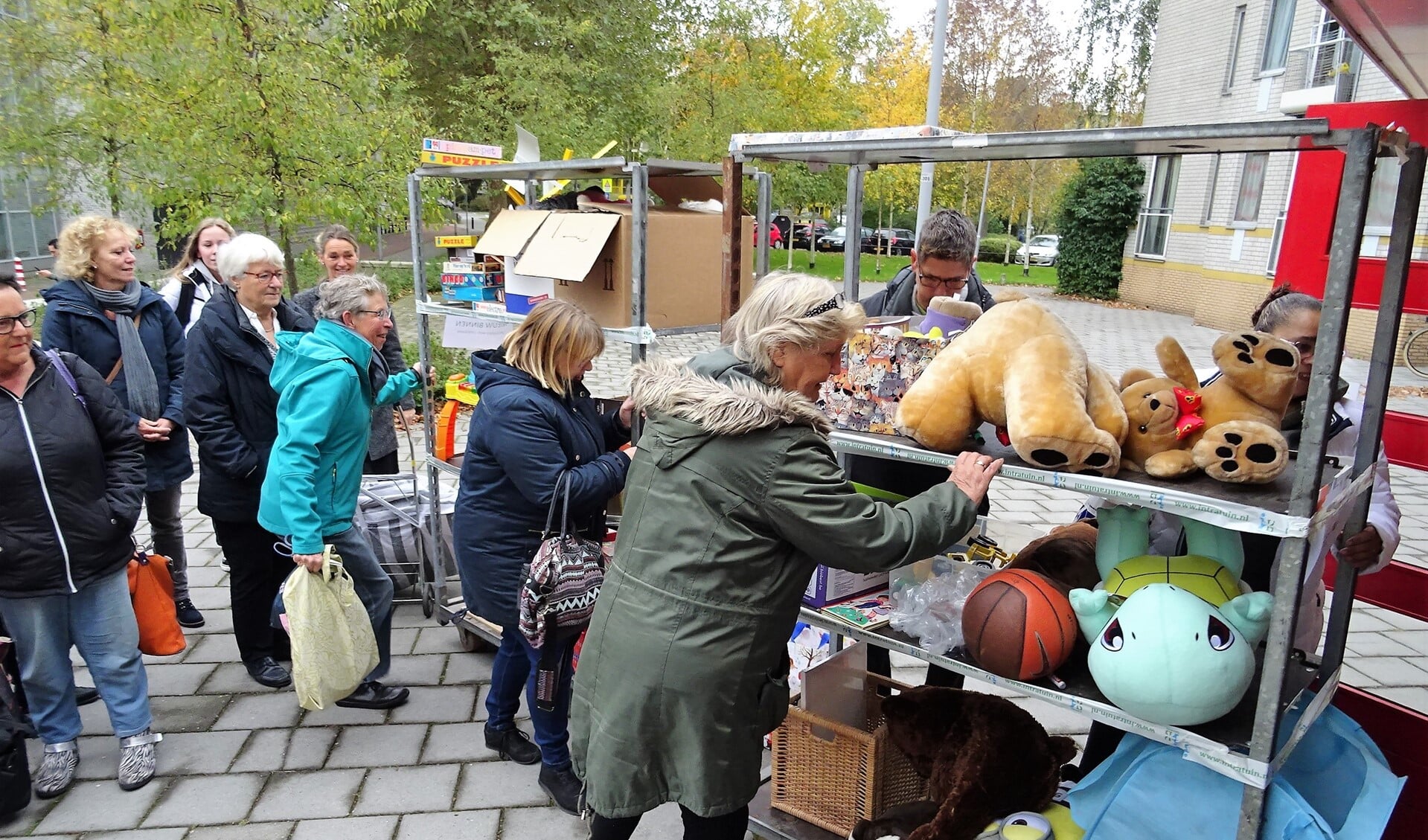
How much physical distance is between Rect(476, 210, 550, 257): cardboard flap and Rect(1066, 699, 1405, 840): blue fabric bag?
114 inches

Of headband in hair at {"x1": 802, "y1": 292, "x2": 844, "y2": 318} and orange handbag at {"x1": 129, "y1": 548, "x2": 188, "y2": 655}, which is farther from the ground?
headband in hair at {"x1": 802, "y1": 292, "x2": 844, "y2": 318}

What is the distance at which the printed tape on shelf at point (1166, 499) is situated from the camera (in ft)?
5.73

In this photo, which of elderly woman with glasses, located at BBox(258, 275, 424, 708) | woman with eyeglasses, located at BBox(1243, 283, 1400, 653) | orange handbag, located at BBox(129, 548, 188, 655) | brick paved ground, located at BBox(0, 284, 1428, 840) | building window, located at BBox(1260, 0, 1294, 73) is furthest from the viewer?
building window, located at BBox(1260, 0, 1294, 73)

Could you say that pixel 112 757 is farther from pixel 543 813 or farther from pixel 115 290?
pixel 115 290

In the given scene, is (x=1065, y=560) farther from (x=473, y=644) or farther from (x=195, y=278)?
(x=195, y=278)

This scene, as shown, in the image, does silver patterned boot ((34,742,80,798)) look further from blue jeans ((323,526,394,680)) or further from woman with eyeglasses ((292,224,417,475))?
woman with eyeglasses ((292,224,417,475))

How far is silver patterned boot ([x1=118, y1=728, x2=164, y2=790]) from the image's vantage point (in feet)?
10.5

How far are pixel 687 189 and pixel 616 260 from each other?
73cm

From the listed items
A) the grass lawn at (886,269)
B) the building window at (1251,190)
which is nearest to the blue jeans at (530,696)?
the building window at (1251,190)

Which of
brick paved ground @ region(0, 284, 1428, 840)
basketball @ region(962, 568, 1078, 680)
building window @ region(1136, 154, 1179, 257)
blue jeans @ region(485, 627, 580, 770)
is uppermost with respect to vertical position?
building window @ region(1136, 154, 1179, 257)

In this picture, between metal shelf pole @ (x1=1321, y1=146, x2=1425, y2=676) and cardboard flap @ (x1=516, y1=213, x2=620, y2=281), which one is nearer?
metal shelf pole @ (x1=1321, y1=146, x2=1425, y2=676)

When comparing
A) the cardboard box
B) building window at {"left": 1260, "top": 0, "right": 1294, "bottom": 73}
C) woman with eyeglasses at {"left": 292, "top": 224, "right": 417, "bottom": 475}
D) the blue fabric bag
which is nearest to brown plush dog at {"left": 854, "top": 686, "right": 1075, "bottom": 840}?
the blue fabric bag

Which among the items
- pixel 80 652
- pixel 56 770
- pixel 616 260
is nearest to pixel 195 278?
pixel 80 652

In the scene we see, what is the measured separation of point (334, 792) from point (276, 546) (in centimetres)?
106
